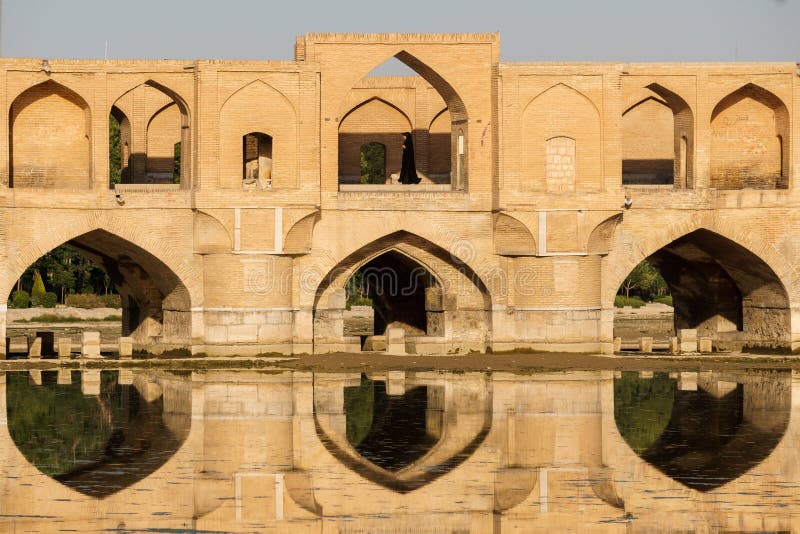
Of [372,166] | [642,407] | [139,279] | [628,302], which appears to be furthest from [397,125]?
[372,166]

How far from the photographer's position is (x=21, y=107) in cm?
2961

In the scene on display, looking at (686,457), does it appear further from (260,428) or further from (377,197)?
(377,197)

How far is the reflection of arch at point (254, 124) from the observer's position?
2889cm

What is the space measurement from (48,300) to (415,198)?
757 inches

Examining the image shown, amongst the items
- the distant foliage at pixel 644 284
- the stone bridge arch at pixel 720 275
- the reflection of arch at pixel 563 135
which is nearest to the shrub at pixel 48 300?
the distant foliage at pixel 644 284

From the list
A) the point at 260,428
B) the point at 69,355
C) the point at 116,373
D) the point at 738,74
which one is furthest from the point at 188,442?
the point at 738,74

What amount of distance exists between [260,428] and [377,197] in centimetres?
984

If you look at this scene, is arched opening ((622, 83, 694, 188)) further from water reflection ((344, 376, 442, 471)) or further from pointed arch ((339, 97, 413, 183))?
water reflection ((344, 376, 442, 471))

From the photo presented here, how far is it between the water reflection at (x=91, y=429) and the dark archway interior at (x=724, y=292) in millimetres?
11250

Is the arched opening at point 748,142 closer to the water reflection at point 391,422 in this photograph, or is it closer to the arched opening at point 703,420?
the arched opening at point 703,420

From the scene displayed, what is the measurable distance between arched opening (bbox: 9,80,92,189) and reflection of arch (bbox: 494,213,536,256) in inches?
274

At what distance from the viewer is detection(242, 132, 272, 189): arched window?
2948 centimetres

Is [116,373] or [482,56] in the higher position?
[482,56]

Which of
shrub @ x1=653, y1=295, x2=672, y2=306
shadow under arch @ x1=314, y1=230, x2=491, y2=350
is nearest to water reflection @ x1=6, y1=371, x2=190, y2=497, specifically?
A: shadow under arch @ x1=314, y1=230, x2=491, y2=350
